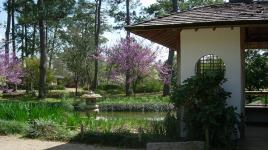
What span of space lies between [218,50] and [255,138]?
2402mm

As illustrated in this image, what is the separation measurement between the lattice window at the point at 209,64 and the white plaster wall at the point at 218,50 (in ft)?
0.72

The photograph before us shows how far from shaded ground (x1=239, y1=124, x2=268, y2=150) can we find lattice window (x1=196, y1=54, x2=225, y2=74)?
6.02ft

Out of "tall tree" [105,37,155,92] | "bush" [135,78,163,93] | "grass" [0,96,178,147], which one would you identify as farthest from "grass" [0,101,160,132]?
"bush" [135,78,163,93]

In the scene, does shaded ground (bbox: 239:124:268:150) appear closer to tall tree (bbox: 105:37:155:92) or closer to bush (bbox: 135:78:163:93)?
tall tree (bbox: 105:37:155:92)

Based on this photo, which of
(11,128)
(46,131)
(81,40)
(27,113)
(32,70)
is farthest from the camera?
(81,40)

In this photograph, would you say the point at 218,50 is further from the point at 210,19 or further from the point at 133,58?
the point at 133,58

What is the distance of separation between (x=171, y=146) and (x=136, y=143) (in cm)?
145

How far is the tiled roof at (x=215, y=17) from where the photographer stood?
9.50m

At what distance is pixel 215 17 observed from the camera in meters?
10.1

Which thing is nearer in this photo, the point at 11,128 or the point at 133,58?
the point at 11,128

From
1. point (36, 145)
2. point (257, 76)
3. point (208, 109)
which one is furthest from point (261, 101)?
point (36, 145)

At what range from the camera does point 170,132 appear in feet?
34.3

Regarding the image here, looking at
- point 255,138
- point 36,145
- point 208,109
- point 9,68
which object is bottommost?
point 36,145

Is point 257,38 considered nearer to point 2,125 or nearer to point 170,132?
point 170,132
